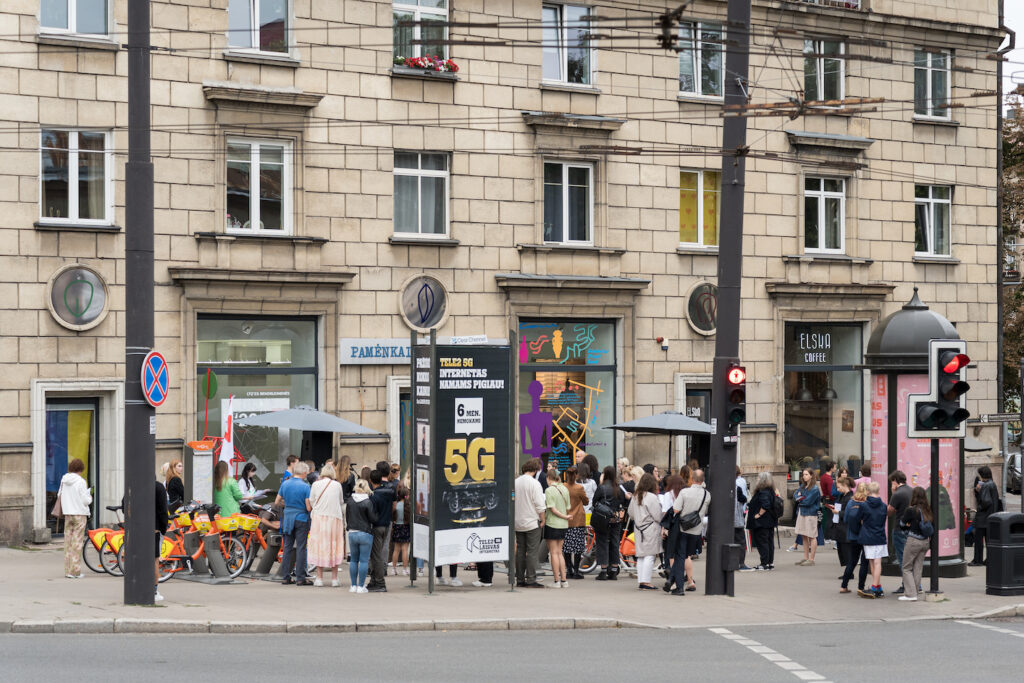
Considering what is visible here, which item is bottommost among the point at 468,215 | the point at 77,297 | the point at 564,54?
the point at 77,297

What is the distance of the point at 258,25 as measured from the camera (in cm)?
2400

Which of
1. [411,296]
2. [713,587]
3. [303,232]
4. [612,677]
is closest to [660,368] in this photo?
[411,296]

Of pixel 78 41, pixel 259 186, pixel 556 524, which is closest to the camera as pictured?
pixel 556 524

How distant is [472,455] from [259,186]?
8608mm

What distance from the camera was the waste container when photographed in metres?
18.6

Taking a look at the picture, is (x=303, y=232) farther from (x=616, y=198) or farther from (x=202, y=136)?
(x=616, y=198)

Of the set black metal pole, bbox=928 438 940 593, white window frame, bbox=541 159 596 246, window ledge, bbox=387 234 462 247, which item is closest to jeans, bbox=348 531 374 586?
black metal pole, bbox=928 438 940 593

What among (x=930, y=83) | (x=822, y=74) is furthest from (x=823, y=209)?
(x=930, y=83)

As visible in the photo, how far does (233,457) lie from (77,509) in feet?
18.7

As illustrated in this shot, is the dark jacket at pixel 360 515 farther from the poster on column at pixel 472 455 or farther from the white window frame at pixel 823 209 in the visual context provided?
the white window frame at pixel 823 209

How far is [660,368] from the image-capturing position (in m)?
27.8

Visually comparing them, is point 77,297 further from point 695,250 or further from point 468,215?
point 695,250

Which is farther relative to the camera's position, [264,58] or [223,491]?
[264,58]

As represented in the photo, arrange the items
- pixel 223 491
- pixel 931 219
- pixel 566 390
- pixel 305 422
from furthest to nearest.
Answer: pixel 931 219, pixel 566 390, pixel 305 422, pixel 223 491
